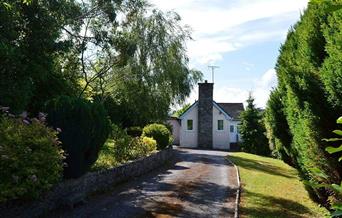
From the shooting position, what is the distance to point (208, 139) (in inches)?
2195

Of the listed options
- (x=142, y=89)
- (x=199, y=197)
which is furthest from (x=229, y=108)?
(x=199, y=197)

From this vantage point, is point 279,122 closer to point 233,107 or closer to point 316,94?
point 316,94

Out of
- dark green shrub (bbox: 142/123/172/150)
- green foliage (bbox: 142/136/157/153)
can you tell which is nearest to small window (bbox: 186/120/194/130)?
dark green shrub (bbox: 142/123/172/150)

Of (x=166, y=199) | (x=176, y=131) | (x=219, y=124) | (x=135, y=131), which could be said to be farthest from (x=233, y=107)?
(x=166, y=199)

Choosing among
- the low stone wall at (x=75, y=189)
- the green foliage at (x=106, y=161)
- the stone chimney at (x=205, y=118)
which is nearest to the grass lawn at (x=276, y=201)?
the low stone wall at (x=75, y=189)

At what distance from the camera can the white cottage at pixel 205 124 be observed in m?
55.5

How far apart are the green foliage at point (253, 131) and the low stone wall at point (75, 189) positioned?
103 feet

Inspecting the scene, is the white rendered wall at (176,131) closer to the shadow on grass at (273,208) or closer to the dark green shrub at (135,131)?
the dark green shrub at (135,131)

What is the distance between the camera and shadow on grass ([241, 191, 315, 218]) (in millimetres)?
12078

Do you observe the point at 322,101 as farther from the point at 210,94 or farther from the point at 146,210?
the point at 210,94

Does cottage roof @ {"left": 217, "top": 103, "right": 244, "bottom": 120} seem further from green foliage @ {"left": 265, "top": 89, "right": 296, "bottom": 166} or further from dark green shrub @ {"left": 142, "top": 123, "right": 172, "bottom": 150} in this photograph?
green foliage @ {"left": 265, "top": 89, "right": 296, "bottom": 166}

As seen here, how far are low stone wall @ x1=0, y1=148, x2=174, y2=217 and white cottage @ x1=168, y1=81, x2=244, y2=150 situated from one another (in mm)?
35733

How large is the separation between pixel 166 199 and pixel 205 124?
4200cm

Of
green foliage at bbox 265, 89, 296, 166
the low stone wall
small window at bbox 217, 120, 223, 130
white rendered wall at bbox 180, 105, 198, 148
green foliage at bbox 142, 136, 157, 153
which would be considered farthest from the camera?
white rendered wall at bbox 180, 105, 198, 148
